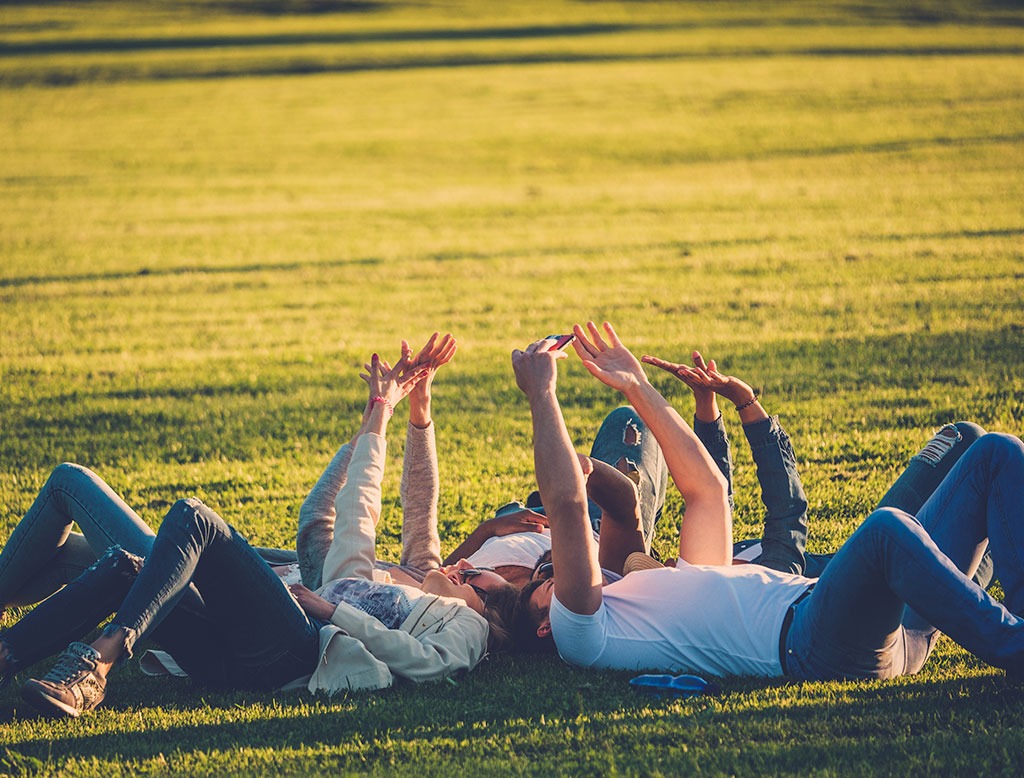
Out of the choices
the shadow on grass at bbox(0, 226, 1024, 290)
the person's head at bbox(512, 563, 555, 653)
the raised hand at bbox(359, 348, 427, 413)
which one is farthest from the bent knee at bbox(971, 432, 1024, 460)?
the shadow on grass at bbox(0, 226, 1024, 290)

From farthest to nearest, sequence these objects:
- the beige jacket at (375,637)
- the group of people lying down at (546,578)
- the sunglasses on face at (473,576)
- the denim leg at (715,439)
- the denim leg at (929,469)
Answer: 1. the denim leg at (715,439)
2. the denim leg at (929,469)
3. the sunglasses on face at (473,576)
4. the beige jacket at (375,637)
5. the group of people lying down at (546,578)

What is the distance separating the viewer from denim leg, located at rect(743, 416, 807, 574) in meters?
5.69

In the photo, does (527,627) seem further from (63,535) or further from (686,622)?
(63,535)

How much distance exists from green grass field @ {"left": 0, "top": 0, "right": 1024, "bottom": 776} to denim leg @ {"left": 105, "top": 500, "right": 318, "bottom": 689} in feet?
0.58

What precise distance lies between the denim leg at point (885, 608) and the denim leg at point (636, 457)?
5.30 ft

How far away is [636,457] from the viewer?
6.39 metres

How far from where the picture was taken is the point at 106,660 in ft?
15.0

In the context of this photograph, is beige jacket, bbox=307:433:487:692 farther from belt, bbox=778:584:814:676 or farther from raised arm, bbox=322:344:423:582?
belt, bbox=778:584:814:676

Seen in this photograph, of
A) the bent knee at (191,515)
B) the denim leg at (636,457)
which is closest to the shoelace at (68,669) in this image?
the bent knee at (191,515)

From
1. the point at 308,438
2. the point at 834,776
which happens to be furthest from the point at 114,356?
the point at 834,776

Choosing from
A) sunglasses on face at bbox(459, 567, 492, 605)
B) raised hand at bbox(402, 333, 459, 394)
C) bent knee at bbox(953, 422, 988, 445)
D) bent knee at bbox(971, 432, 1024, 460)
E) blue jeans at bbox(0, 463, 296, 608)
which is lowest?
sunglasses on face at bbox(459, 567, 492, 605)

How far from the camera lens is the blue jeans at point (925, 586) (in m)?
4.30

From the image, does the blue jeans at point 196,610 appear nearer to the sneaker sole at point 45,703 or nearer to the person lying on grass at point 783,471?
the sneaker sole at point 45,703

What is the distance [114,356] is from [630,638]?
27.1 feet
